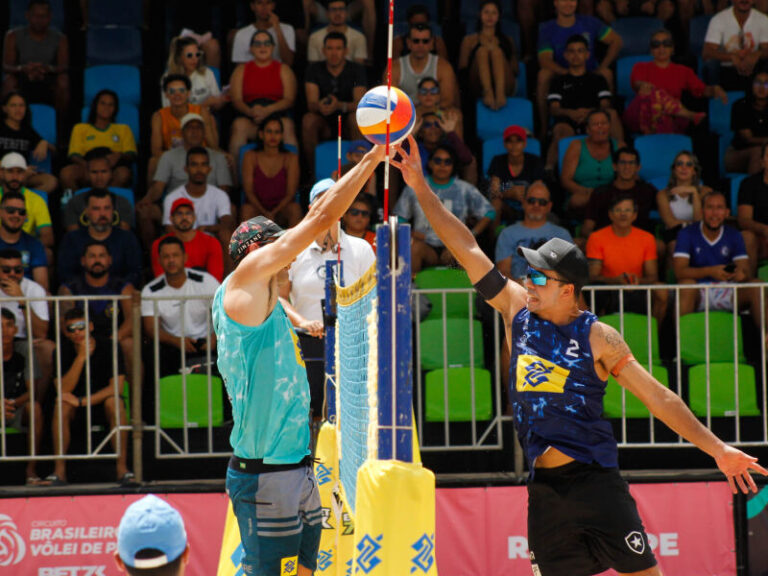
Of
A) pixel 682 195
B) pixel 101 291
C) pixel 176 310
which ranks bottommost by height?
pixel 176 310

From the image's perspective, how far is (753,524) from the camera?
800 cm

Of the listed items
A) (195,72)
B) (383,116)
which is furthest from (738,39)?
(383,116)

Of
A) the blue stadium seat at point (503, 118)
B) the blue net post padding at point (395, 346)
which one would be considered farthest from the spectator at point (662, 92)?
the blue net post padding at point (395, 346)

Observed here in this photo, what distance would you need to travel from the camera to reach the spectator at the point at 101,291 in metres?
8.59

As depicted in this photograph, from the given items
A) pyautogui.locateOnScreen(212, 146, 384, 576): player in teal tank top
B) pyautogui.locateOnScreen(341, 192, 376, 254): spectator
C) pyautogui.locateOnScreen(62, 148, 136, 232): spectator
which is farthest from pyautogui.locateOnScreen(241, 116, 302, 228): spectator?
pyautogui.locateOnScreen(212, 146, 384, 576): player in teal tank top

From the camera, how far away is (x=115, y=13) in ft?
41.7

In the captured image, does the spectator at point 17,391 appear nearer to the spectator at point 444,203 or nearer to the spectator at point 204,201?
the spectator at point 204,201

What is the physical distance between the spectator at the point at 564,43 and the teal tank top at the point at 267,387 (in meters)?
7.32

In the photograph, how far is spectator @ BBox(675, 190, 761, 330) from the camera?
30.2 ft

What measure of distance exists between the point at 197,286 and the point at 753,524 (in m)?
4.72

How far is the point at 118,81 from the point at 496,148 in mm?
4242

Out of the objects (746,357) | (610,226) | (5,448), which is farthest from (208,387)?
(746,357)

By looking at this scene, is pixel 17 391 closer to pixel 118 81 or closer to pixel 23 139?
pixel 23 139

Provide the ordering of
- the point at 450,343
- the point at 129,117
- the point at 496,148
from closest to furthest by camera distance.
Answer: the point at 450,343
the point at 496,148
the point at 129,117
